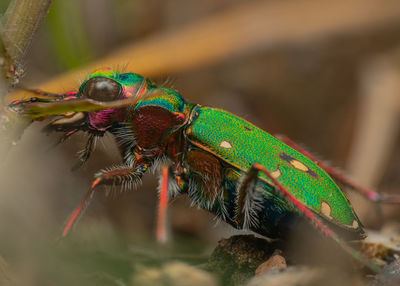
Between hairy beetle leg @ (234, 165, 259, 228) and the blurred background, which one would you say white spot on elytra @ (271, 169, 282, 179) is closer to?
hairy beetle leg @ (234, 165, 259, 228)

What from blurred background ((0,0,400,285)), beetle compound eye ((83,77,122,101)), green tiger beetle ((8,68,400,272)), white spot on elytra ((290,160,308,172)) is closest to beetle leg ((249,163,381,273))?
green tiger beetle ((8,68,400,272))

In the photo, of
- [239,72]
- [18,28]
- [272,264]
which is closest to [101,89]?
[18,28]

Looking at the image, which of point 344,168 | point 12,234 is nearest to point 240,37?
point 344,168

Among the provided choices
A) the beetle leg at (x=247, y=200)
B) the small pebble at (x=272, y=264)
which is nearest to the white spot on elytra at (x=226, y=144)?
the beetle leg at (x=247, y=200)

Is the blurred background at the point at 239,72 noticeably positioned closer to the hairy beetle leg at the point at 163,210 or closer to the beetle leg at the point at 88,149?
the beetle leg at the point at 88,149

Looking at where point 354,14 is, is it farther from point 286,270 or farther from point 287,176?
point 286,270

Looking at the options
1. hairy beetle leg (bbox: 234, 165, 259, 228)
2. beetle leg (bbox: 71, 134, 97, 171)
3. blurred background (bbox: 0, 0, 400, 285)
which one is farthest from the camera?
blurred background (bbox: 0, 0, 400, 285)
